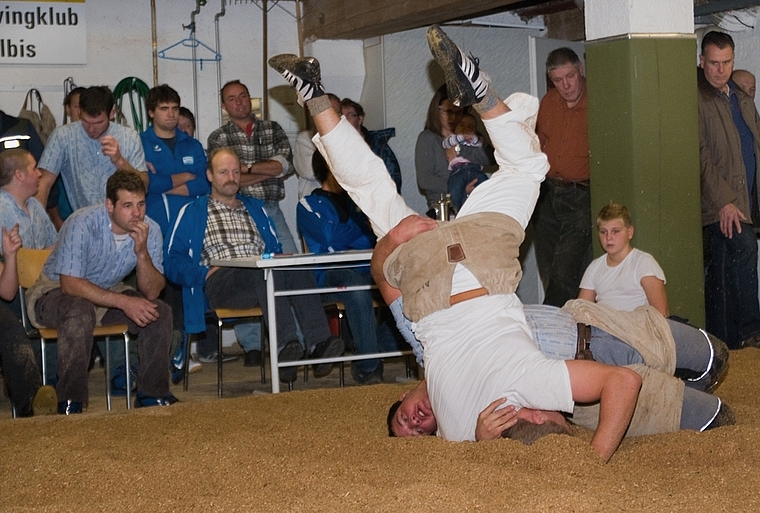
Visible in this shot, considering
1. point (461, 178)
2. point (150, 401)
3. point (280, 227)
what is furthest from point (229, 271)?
point (461, 178)

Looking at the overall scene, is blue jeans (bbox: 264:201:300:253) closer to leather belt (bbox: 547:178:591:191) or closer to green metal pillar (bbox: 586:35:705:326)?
leather belt (bbox: 547:178:591:191)

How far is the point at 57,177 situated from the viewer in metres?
6.11

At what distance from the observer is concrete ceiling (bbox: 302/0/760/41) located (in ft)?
20.8

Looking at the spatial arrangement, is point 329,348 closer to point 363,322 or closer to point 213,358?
point 363,322

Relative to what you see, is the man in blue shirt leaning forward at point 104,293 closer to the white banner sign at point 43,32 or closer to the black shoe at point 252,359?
the black shoe at point 252,359

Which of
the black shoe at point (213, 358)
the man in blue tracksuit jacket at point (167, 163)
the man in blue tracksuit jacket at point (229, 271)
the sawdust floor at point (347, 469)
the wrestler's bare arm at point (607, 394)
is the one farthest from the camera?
the black shoe at point (213, 358)

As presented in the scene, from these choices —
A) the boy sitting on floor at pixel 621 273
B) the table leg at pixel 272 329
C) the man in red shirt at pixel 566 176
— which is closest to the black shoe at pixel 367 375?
the table leg at pixel 272 329

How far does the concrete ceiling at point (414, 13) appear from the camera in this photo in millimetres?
6352

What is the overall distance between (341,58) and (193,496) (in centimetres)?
527

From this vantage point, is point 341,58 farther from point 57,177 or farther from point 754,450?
point 754,450

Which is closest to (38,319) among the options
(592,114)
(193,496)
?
(193,496)

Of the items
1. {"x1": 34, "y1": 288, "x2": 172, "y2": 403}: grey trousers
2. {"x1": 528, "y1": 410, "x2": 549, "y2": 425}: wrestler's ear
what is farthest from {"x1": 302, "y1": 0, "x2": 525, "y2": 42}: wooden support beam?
{"x1": 528, "y1": 410, "x2": 549, "y2": 425}: wrestler's ear

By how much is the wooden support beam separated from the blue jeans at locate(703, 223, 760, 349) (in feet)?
6.18

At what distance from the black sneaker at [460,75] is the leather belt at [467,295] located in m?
0.62
